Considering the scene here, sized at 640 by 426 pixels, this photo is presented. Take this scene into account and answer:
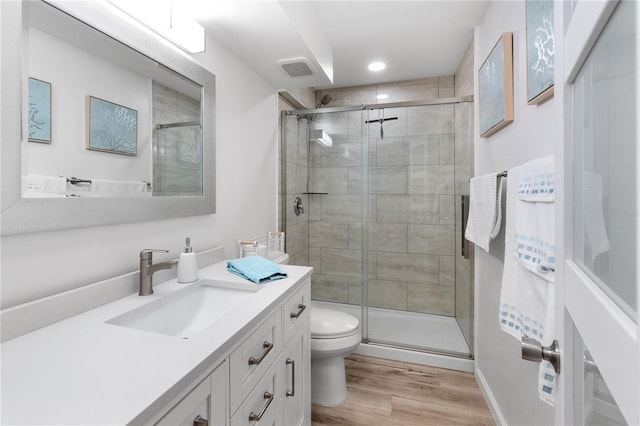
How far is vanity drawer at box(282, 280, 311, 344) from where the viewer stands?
1160mm

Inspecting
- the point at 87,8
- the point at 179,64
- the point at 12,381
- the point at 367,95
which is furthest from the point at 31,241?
the point at 367,95

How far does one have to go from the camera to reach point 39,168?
0.82 meters

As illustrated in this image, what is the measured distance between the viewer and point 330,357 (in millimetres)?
1771

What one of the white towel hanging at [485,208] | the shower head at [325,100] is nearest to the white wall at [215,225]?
the shower head at [325,100]

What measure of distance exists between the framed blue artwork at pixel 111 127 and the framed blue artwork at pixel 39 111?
0.34 ft

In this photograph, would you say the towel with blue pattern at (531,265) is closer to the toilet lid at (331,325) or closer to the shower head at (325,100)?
the toilet lid at (331,325)

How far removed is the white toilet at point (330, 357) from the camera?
1.72 m

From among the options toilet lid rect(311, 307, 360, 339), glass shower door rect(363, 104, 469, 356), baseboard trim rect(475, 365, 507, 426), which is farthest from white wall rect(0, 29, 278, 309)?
baseboard trim rect(475, 365, 507, 426)

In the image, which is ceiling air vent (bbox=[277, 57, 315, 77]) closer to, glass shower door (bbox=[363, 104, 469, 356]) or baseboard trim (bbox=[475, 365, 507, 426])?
glass shower door (bbox=[363, 104, 469, 356])

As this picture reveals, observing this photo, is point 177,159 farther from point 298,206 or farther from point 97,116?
point 298,206

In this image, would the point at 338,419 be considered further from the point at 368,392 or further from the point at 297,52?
the point at 297,52

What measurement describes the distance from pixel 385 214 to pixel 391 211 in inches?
2.3

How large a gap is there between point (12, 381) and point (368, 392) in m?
1.80

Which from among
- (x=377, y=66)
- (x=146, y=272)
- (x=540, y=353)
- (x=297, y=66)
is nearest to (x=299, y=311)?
(x=146, y=272)
